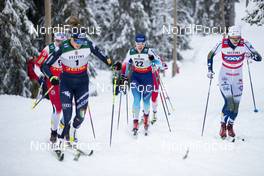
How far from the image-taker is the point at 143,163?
21.6 ft

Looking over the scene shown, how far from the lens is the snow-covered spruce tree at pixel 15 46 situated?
13.7 metres

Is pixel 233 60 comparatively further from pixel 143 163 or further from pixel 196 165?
pixel 143 163

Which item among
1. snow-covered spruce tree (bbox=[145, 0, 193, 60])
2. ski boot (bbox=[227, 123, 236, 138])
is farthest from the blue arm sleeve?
snow-covered spruce tree (bbox=[145, 0, 193, 60])

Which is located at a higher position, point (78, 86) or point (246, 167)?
point (78, 86)

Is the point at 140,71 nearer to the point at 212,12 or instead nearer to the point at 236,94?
the point at 236,94

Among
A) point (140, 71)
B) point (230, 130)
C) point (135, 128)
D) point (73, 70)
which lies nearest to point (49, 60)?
point (73, 70)

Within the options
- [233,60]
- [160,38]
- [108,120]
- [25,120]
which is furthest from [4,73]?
[160,38]

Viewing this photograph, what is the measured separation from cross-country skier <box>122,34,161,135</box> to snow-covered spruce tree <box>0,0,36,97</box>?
7.08m

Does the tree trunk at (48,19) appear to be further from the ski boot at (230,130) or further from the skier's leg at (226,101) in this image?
the ski boot at (230,130)

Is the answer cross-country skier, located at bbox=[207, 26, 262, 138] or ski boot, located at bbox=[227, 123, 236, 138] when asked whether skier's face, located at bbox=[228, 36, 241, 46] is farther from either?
ski boot, located at bbox=[227, 123, 236, 138]

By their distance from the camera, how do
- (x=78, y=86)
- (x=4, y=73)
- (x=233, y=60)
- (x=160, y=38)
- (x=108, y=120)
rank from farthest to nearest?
(x=160, y=38) → (x=4, y=73) → (x=108, y=120) → (x=233, y=60) → (x=78, y=86)

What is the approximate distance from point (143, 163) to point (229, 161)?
1756 mm

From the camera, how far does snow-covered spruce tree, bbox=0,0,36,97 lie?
13711mm

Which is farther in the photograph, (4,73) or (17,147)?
(4,73)
